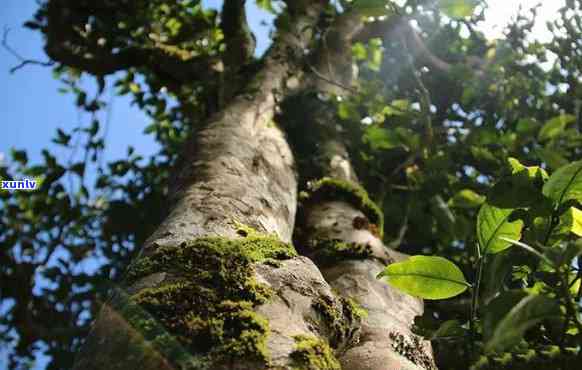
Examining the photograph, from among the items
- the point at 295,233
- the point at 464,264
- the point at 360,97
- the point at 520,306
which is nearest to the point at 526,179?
the point at 520,306

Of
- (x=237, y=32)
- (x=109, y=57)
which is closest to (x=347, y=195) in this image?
(x=237, y=32)

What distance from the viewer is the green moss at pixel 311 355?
918mm

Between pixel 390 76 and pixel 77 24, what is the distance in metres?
3.08

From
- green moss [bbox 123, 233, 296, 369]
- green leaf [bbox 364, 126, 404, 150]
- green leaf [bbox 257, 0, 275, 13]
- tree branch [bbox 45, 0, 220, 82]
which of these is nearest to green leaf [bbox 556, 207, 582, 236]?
green moss [bbox 123, 233, 296, 369]

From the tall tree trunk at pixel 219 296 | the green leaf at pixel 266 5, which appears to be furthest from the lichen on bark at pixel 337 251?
the green leaf at pixel 266 5

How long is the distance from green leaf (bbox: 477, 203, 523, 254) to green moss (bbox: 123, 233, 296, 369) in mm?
474

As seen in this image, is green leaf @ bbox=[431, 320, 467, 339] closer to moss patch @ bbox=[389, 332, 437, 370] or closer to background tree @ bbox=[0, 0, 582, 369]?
background tree @ bbox=[0, 0, 582, 369]

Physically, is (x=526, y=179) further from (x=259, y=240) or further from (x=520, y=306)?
(x=259, y=240)

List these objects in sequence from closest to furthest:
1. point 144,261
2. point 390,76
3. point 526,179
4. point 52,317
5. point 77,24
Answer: point 526,179 → point 144,261 → point 77,24 → point 52,317 → point 390,76

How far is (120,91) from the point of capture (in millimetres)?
4543

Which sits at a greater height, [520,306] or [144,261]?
[144,261]

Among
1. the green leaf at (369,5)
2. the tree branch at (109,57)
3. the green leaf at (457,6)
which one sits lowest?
the green leaf at (369,5)

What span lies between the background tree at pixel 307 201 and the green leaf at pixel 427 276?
0.06ft

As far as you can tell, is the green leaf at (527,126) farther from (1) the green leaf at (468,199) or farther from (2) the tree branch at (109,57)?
(2) the tree branch at (109,57)
